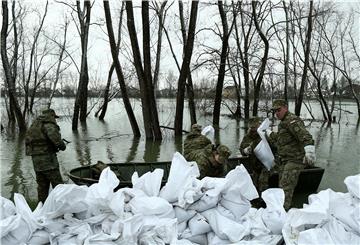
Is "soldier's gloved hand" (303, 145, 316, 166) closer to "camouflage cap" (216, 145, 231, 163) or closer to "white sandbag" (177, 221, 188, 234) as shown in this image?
"camouflage cap" (216, 145, 231, 163)

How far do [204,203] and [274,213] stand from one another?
646 mm

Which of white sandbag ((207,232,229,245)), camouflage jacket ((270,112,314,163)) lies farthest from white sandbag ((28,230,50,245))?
camouflage jacket ((270,112,314,163))

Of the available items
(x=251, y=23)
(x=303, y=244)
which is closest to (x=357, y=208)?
(x=303, y=244)

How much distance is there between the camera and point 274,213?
3887mm

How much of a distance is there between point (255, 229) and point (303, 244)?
60 centimetres

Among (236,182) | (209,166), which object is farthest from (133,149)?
(236,182)

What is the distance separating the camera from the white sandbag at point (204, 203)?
157 inches

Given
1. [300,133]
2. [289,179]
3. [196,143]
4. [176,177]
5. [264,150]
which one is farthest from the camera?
[264,150]

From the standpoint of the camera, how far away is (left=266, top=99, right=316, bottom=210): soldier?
664 centimetres

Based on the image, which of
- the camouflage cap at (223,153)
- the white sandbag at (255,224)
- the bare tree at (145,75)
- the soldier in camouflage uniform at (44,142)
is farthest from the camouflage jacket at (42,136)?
the bare tree at (145,75)

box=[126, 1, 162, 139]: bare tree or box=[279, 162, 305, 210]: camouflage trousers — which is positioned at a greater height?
box=[126, 1, 162, 139]: bare tree

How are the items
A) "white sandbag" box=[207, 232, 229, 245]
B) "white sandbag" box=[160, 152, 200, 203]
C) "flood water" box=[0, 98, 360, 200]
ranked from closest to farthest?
"white sandbag" box=[207, 232, 229, 245] < "white sandbag" box=[160, 152, 200, 203] < "flood water" box=[0, 98, 360, 200]

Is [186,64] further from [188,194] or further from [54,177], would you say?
[188,194]

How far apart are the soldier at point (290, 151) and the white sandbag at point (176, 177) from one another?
2.80 metres
